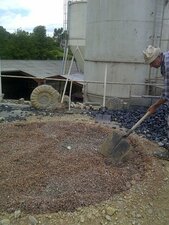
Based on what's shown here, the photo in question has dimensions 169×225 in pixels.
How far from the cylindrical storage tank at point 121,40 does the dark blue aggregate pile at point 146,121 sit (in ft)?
4.02

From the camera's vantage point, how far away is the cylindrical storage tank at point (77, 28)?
49.3ft

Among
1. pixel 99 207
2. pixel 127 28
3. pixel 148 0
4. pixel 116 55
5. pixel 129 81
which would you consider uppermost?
pixel 148 0

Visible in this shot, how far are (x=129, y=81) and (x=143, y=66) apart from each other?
0.66 meters

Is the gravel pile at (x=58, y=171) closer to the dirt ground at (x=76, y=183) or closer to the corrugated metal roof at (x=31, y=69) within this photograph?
the dirt ground at (x=76, y=183)

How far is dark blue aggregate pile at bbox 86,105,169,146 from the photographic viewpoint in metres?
6.39

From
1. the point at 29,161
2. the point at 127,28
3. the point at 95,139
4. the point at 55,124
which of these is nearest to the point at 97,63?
the point at 127,28

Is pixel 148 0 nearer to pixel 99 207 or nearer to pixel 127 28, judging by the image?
pixel 127 28

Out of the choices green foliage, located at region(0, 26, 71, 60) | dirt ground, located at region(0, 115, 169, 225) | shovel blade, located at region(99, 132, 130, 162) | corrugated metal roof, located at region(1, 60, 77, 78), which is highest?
green foliage, located at region(0, 26, 71, 60)

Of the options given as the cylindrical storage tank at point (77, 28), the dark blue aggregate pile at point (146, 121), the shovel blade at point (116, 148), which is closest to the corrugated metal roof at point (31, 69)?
the cylindrical storage tank at point (77, 28)

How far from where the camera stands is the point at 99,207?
3617 mm

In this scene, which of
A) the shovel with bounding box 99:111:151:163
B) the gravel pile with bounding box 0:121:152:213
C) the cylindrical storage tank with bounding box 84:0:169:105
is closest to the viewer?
the gravel pile with bounding box 0:121:152:213

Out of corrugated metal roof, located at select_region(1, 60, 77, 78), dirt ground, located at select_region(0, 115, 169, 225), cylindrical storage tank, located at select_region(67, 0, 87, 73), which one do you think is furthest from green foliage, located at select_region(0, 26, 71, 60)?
dirt ground, located at select_region(0, 115, 169, 225)

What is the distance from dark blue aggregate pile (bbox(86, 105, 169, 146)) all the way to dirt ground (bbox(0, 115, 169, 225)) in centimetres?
64

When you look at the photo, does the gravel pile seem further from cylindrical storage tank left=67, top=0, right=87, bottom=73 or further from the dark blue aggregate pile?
cylindrical storage tank left=67, top=0, right=87, bottom=73
